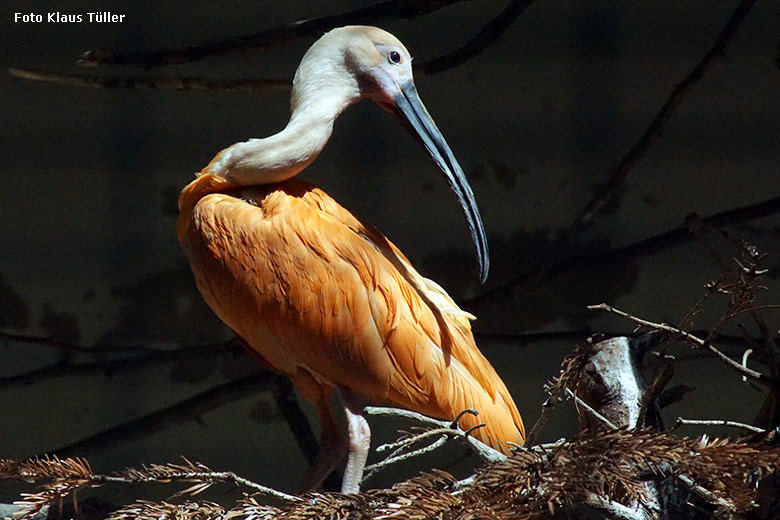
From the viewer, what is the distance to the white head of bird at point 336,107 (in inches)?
84.9

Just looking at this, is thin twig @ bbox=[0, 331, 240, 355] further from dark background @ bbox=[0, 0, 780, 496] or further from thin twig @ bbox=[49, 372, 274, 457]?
thin twig @ bbox=[49, 372, 274, 457]

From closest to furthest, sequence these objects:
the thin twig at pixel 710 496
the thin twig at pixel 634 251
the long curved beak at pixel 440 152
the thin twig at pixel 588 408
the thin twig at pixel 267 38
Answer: the thin twig at pixel 710 496
the thin twig at pixel 588 408
the long curved beak at pixel 440 152
the thin twig at pixel 267 38
the thin twig at pixel 634 251

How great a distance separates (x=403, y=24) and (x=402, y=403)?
145cm

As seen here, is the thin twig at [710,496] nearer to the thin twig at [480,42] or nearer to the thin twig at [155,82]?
the thin twig at [480,42]

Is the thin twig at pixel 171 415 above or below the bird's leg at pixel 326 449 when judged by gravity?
below

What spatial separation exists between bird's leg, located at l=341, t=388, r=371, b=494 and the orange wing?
0.05 metres

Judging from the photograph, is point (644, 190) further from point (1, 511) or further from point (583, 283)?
point (1, 511)

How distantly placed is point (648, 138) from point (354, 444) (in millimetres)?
1578

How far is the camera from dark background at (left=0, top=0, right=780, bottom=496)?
3.10 m

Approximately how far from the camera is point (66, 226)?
126 inches

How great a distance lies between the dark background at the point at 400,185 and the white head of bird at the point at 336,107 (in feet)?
2.71

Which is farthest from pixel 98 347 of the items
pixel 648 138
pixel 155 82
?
pixel 648 138

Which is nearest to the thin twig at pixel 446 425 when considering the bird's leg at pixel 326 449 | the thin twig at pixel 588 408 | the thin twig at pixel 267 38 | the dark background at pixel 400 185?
the thin twig at pixel 588 408

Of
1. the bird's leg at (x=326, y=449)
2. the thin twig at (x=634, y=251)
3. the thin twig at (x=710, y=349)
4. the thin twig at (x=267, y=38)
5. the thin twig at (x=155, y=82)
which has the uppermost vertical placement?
the thin twig at (x=267, y=38)
